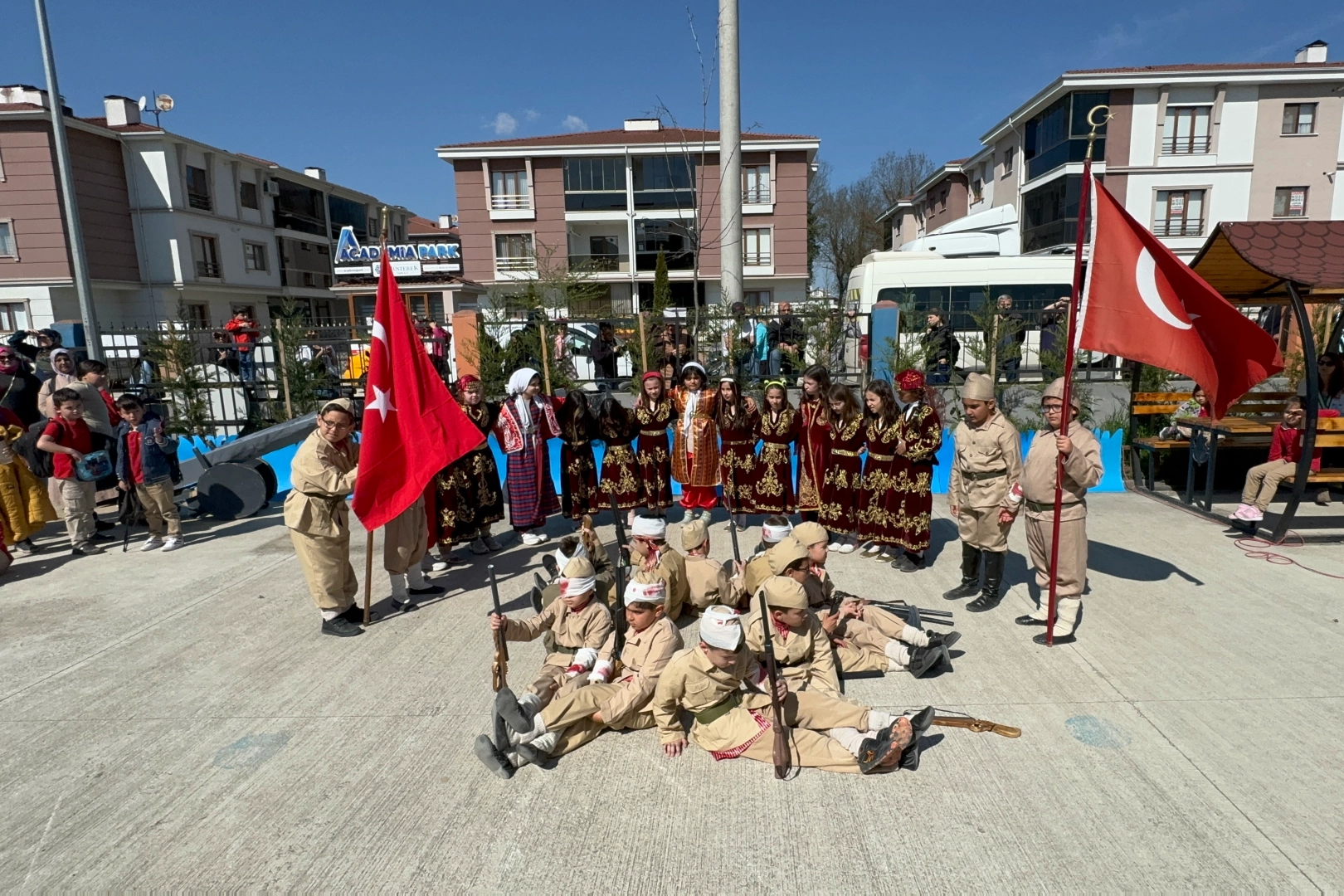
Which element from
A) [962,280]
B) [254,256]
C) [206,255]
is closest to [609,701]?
[962,280]

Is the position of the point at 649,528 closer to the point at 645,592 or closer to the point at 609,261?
the point at 645,592

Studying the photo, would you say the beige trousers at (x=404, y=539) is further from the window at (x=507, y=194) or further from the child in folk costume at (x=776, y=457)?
the window at (x=507, y=194)

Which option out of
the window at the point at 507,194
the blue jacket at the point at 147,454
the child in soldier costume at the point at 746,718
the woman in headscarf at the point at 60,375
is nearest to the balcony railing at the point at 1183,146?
the window at the point at 507,194

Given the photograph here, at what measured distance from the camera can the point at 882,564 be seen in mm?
6383

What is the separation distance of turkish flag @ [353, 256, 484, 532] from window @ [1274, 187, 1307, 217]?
109 ft

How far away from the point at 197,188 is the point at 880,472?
34293 millimetres

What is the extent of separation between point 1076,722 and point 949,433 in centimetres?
612

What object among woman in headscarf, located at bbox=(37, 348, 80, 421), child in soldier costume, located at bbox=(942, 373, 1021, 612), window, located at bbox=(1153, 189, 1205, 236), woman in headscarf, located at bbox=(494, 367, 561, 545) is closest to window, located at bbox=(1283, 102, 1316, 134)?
window, located at bbox=(1153, 189, 1205, 236)

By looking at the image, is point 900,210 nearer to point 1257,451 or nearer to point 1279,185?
point 1279,185

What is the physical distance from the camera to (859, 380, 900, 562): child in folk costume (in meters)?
6.18

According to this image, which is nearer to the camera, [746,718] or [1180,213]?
[746,718]

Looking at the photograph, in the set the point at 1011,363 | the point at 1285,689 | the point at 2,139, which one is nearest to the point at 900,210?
the point at 1011,363

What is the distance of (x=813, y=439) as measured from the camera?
6.85 m

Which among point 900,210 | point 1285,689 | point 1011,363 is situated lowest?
point 1285,689
